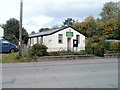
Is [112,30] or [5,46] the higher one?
[112,30]

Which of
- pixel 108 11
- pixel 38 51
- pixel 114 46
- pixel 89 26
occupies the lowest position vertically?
pixel 38 51

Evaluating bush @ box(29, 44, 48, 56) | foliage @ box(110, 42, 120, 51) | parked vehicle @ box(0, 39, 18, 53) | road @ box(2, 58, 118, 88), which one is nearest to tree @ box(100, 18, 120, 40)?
foliage @ box(110, 42, 120, 51)

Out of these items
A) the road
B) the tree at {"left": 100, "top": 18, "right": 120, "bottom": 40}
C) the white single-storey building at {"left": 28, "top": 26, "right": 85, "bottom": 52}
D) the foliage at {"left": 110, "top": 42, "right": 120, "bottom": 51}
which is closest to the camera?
the road

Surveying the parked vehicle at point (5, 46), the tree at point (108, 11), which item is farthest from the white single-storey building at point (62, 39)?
the tree at point (108, 11)

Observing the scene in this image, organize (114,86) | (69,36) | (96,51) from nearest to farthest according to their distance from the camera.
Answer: (114,86) < (96,51) < (69,36)

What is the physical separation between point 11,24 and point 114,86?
1339 inches

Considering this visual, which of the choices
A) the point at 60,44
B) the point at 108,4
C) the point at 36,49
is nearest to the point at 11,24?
the point at 60,44

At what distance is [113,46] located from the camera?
20156 mm

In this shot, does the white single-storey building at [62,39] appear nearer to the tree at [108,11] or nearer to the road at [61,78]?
the road at [61,78]

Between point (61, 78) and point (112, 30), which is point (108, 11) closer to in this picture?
point (112, 30)

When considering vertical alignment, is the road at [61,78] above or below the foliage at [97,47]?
below

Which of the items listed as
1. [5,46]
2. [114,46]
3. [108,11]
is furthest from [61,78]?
[108,11]

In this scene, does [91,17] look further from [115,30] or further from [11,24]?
[11,24]

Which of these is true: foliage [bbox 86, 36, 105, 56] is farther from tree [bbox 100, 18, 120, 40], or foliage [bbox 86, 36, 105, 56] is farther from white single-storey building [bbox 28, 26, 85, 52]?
tree [bbox 100, 18, 120, 40]
